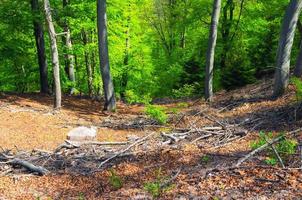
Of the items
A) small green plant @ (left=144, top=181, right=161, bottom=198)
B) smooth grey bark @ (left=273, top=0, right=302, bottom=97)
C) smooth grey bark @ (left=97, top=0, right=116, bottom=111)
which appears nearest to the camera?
small green plant @ (left=144, top=181, right=161, bottom=198)

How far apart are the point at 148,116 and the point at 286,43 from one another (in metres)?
5.76

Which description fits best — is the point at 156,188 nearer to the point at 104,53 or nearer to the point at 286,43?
the point at 286,43

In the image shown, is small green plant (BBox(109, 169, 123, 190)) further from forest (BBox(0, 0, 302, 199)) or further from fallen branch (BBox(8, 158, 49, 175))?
fallen branch (BBox(8, 158, 49, 175))

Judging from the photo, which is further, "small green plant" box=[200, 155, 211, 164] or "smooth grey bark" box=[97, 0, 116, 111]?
"smooth grey bark" box=[97, 0, 116, 111]

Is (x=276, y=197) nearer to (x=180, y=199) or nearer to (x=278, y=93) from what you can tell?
(x=180, y=199)

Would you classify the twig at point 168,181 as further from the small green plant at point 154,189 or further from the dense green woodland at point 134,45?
the dense green woodland at point 134,45

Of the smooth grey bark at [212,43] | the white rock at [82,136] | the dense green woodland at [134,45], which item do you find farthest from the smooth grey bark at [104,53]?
the white rock at [82,136]

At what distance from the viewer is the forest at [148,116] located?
6449 millimetres

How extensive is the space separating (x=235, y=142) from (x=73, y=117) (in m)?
8.05

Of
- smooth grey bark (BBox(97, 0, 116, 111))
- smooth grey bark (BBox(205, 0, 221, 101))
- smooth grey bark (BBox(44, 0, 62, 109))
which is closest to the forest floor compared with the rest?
smooth grey bark (BBox(44, 0, 62, 109))

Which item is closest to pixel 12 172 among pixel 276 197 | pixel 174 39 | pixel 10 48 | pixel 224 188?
pixel 224 188

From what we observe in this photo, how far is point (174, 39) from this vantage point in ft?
110

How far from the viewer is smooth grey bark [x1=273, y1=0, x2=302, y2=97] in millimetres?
11625

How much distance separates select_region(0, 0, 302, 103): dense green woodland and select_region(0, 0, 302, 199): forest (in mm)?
87
